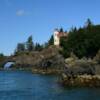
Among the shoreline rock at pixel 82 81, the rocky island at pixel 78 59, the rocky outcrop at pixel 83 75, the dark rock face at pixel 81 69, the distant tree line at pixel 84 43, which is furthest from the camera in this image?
the distant tree line at pixel 84 43

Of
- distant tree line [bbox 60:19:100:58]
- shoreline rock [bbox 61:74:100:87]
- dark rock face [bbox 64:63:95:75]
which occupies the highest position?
distant tree line [bbox 60:19:100:58]

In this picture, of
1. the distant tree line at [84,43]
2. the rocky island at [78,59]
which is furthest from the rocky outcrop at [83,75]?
the distant tree line at [84,43]

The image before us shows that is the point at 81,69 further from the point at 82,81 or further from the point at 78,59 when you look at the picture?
the point at 78,59

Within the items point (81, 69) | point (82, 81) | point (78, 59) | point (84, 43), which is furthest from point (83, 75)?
point (84, 43)

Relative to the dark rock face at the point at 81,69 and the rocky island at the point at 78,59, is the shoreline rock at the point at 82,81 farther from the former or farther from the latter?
the dark rock face at the point at 81,69

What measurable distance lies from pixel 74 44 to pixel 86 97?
71318 mm

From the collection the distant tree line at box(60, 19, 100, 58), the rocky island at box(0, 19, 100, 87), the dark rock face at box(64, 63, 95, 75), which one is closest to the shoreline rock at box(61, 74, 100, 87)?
the rocky island at box(0, 19, 100, 87)

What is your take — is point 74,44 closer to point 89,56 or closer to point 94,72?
point 89,56

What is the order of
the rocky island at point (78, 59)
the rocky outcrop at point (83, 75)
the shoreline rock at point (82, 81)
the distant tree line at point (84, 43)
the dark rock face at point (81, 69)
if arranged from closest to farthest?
the shoreline rock at point (82, 81) < the rocky outcrop at point (83, 75) < the rocky island at point (78, 59) < the dark rock face at point (81, 69) < the distant tree line at point (84, 43)

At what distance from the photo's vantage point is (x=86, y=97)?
2808 inches

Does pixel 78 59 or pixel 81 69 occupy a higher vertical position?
pixel 78 59

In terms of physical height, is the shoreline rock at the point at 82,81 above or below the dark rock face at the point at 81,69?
below

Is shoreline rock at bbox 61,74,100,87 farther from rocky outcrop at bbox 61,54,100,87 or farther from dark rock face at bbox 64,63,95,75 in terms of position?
dark rock face at bbox 64,63,95,75

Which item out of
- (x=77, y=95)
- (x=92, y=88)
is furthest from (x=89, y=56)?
(x=77, y=95)
